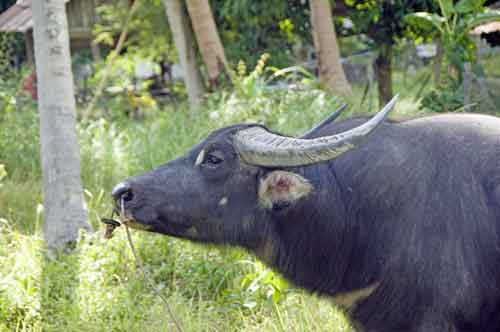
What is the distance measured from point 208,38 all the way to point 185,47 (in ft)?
2.63

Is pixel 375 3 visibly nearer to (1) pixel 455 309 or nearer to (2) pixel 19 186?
(2) pixel 19 186

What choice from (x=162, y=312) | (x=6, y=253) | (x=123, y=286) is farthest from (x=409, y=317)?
(x=6, y=253)

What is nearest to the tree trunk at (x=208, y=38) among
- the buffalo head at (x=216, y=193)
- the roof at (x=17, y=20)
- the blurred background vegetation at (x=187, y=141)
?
the blurred background vegetation at (x=187, y=141)

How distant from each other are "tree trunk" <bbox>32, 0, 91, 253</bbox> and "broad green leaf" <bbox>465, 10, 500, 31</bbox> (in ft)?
12.5

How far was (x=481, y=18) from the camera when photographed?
6824 millimetres

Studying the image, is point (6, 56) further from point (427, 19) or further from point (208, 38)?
point (427, 19)

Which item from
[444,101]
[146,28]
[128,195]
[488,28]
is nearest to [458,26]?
[488,28]

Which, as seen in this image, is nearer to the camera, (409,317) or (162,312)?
(409,317)

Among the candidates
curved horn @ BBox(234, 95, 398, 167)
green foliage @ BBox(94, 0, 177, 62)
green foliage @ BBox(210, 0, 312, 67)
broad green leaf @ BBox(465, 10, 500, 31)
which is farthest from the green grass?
green foliage @ BBox(94, 0, 177, 62)

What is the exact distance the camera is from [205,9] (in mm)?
8789

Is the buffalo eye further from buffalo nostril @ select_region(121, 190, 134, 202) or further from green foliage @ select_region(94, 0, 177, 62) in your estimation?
green foliage @ select_region(94, 0, 177, 62)

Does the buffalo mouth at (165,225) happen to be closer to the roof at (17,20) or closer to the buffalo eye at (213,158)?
the buffalo eye at (213,158)

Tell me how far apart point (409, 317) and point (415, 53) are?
787 inches

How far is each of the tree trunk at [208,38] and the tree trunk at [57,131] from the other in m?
3.83
